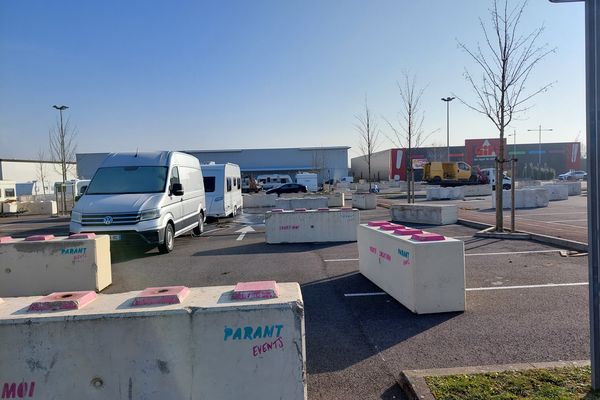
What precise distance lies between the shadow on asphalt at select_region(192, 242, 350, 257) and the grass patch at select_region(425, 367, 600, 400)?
7.63 metres

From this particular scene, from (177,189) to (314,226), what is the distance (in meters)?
3.86

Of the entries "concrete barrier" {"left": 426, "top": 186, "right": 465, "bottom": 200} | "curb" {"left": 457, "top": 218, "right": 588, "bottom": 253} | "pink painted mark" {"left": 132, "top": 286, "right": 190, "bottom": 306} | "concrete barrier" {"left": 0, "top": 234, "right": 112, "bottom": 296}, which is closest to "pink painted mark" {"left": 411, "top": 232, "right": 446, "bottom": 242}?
"pink painted mark" {"left": 132, "top": 286, "right": 190, "bottom": 306}

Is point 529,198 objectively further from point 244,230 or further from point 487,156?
point 487,156

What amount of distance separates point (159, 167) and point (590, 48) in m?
10.4

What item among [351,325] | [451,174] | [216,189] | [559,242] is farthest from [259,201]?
[351,325]

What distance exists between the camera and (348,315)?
5828 millimetres

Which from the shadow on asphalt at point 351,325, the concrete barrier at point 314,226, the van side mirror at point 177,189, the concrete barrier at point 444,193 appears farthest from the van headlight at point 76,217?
the concrete barrier at point 444,193

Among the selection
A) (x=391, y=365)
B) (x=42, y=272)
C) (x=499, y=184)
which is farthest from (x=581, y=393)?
(x=499, y=184)

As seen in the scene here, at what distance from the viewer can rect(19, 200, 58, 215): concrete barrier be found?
99.7ft

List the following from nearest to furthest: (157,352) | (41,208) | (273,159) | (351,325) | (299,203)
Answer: (157,352), (351,325), (299,203), (41,208), (273,159)

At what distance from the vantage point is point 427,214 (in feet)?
55.0

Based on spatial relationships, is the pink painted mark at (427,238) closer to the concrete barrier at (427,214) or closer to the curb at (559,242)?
the curb at (559,242)

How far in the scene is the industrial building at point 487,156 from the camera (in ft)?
246

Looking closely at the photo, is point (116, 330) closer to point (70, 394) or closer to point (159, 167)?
point (70, 394)
